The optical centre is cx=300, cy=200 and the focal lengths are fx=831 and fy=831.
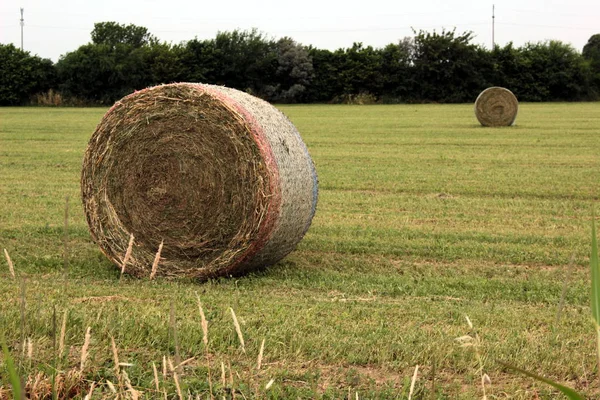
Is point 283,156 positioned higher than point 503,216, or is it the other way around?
point 283,156

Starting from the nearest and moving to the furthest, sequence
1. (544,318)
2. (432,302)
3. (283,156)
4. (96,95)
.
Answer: (544,318) → (432,302) → (283,156) → (96,95)

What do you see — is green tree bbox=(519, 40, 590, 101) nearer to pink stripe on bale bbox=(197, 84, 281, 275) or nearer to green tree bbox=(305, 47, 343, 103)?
green tree bbox=(305, 47, 343, 103)

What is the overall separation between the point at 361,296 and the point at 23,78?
50050 millimetres

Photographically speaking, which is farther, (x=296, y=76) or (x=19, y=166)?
(x=296, y=76)

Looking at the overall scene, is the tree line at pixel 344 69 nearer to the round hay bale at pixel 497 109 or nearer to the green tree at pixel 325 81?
the green tree at pixel 325 81

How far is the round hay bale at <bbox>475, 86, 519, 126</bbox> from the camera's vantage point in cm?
2922

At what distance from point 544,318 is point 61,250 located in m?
4.88

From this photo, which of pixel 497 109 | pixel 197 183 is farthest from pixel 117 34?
pixel 197 183

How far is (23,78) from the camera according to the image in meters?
52.5

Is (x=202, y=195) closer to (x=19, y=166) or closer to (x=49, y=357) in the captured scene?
(x=49, y=357)

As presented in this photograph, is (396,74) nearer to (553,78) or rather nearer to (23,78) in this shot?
(553,78)

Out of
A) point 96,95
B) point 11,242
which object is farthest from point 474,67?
point 11,242

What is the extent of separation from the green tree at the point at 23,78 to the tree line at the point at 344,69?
63mm

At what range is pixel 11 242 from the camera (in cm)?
881
